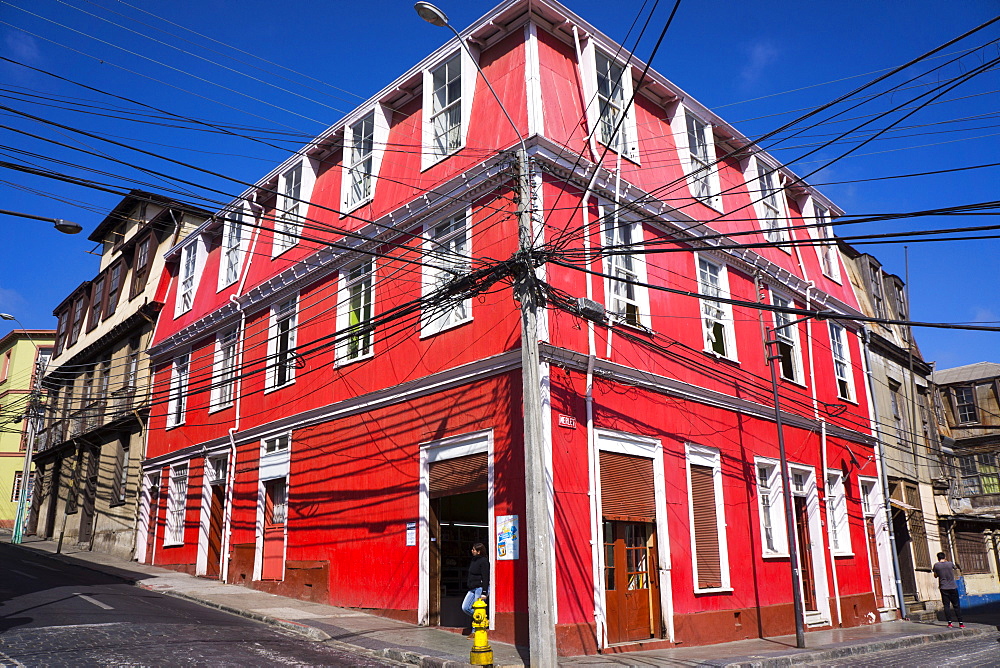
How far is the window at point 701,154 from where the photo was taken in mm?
17594

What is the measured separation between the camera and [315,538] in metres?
16.2

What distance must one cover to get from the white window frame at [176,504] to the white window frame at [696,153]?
50.0ft

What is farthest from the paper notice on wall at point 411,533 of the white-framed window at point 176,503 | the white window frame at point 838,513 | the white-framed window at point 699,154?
the white window frame at point 838,513

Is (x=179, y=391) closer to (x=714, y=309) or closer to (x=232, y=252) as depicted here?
(x=232, y=252)

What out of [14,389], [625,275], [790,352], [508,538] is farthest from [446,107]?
[14,389]

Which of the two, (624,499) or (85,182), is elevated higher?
(85,182)

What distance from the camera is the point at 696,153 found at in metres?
17.8

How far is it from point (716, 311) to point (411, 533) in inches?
324

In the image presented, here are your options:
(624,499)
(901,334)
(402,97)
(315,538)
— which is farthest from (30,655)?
(901,334)

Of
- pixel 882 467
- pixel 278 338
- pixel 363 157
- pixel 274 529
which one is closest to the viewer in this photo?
pixel 363 157

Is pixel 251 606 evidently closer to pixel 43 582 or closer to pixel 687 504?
pixel 43 582

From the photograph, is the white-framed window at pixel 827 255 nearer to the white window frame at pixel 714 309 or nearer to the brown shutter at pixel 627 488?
the white window frame at pixel 714 309

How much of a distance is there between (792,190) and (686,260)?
7248 mm

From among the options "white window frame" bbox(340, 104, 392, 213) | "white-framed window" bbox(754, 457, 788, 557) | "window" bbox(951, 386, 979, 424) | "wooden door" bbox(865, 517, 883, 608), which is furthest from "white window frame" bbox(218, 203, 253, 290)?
"window" bbox(951, 386, 979, 424)
